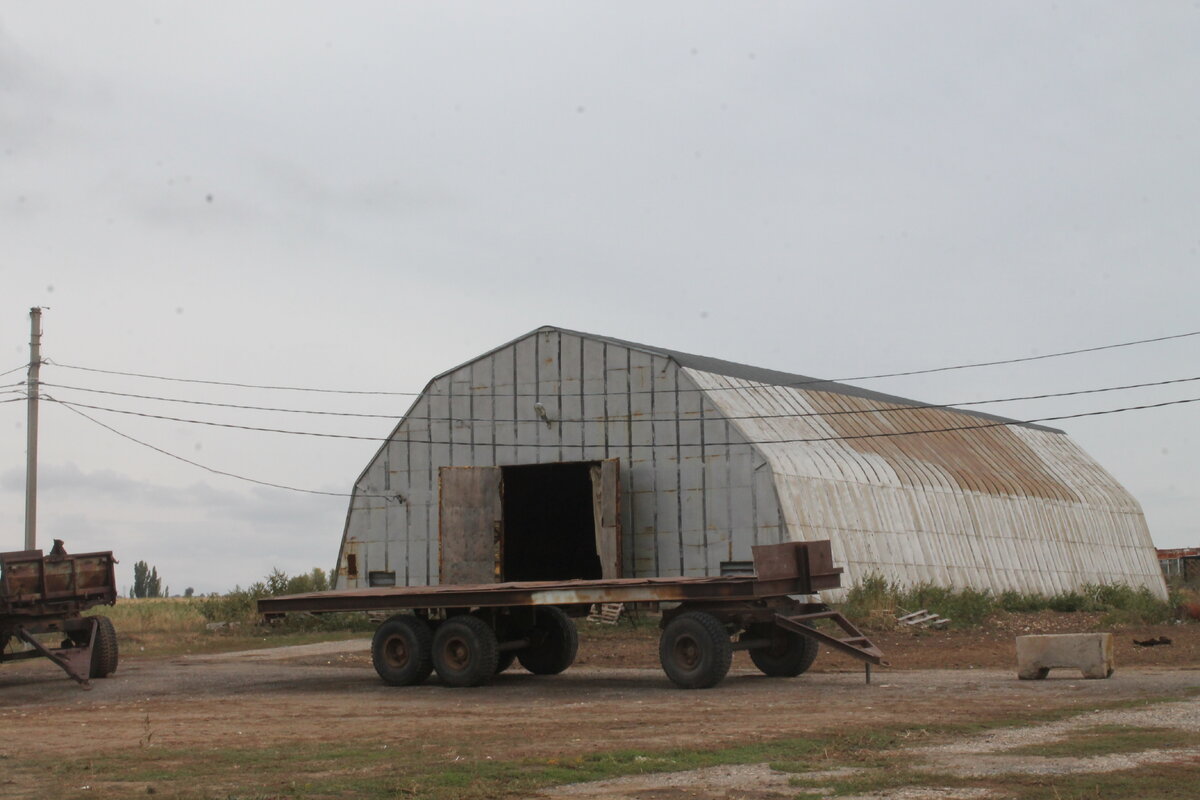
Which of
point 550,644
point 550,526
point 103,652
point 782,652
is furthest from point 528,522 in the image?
point 782,652

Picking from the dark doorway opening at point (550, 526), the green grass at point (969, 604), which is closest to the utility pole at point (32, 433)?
the dark doorway opening at point (550, 526)

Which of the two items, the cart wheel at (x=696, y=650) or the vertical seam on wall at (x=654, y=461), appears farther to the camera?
the vertical seam on wall at (x=654, y=461)

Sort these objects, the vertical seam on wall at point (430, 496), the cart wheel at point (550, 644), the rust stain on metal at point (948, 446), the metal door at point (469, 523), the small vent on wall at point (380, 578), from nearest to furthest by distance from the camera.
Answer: the cart wheel at point (550, 644) < the metal door at point (469, 523) < the vertical seam on wall at point (430, 496) < the small vent on wall at point (380, 578) < the rust stain on metal at point (948, 446)

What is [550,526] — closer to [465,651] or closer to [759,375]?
[759,375]

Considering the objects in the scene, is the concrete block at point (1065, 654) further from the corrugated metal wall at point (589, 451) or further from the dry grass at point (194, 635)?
the dry grass at point (194, 635)

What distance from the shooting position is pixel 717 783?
1023cm

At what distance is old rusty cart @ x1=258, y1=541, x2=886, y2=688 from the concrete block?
2036 millimetres

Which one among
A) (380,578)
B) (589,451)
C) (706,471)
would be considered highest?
(589,451)

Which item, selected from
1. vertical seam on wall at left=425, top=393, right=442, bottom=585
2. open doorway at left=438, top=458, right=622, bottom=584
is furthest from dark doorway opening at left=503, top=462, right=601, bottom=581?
vertical seam on wall at left=425, top=393, right=442, bottom=585

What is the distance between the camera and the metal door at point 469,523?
33.2 m

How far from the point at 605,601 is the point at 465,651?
8.06 ft

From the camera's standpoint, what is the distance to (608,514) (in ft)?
105

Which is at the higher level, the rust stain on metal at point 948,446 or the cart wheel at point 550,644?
the rust stain on metal at point 948,446

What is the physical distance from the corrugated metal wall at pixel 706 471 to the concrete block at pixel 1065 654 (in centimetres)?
1132
